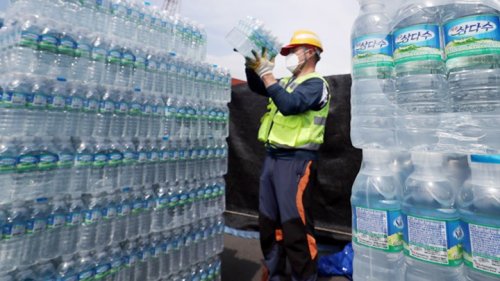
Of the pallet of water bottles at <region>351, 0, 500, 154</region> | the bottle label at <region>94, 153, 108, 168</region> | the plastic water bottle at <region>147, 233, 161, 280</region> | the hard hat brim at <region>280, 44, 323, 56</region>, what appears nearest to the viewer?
the pallet of water bottles at <region>351, 0, 500, 154</region>

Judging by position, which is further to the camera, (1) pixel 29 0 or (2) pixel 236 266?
(2) pixel 236 266

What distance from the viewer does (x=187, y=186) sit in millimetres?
2152

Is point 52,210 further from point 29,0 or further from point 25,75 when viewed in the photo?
point 29,0

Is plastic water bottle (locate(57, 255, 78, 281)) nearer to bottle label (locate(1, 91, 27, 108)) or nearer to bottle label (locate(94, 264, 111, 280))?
bottle label (locate(94, 264, 111, 280))

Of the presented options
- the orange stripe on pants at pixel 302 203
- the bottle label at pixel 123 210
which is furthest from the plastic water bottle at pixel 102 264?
the orange stripe on pants at pixel 302 203

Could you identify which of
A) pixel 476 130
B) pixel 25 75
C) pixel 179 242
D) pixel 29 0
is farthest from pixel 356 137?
pixel 29 0

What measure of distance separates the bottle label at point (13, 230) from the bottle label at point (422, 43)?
187cm

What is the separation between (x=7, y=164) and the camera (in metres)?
1.28

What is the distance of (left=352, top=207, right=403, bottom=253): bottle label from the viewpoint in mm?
910

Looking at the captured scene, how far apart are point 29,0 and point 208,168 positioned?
63.3 inches

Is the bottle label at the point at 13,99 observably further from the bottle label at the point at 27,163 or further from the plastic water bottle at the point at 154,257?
the plastic water bottle at the point at 154,257

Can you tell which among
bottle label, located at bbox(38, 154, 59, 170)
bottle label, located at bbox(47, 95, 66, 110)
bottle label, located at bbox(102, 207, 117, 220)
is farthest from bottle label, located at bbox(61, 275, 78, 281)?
bottle label, located at bbox(47, 95, 66, 110)

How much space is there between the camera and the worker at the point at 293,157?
1.90 m

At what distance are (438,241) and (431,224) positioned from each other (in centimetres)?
5
